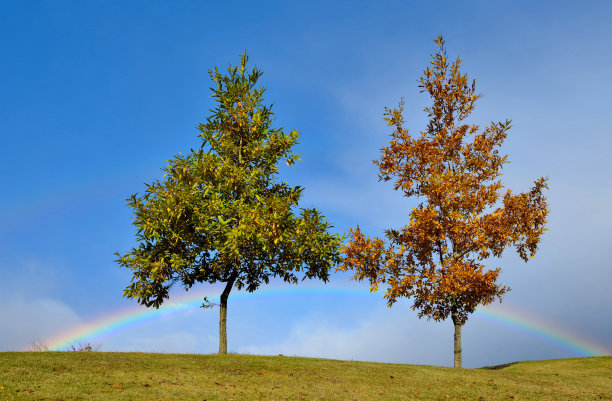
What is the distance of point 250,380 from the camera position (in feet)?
59.4

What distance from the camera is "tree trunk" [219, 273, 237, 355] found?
2480 cm

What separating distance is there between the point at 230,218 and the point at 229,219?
0.96 meters

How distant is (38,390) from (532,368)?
86.4ft

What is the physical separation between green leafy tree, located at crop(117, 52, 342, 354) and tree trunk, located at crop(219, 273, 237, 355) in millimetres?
49

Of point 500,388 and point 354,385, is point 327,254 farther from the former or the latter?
point 500,388

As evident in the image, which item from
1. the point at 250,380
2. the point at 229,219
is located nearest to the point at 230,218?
the point at 229,219

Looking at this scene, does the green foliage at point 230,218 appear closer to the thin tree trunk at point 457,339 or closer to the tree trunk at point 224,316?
the tree trunk at point 224,316

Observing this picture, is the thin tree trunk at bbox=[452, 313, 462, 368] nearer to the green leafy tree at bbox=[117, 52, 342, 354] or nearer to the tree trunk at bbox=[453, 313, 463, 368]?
the tree trunk at bbox=[453, 313, 463, 368]

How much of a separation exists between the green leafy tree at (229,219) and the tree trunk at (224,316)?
5cm

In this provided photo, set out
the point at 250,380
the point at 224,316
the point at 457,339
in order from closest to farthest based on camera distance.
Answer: the point at 250,380 → the point at 224,316 → the point at 457,339

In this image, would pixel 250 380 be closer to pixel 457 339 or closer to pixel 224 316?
pixel 224 316

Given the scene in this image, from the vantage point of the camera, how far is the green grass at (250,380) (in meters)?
15.8

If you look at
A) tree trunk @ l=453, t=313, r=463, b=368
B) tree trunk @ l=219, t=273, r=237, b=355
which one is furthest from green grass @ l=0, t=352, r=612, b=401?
tree trunk @ l=453, t=313, r=463, b=368

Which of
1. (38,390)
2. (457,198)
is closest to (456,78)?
(457,198)
